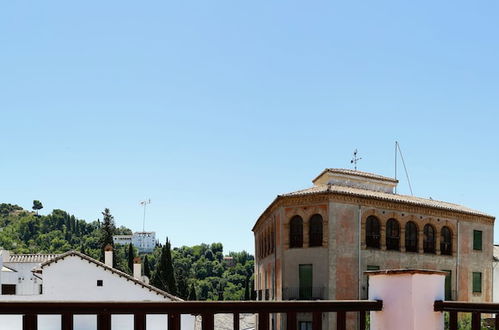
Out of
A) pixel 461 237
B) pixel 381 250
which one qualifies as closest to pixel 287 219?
pixel 381 250

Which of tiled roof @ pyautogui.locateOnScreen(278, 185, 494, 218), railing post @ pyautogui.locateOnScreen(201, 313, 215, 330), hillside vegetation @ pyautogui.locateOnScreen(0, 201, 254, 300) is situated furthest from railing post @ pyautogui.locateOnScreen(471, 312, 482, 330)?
hillside vegetation @ pyautogui.locateOnScreen(0, 201, 254, 300)

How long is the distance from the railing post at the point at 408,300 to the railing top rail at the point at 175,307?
20 centimetres

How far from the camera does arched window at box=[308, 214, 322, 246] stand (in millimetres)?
25250

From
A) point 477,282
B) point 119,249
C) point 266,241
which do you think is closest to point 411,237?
point 477,282

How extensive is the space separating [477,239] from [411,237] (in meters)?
5.12

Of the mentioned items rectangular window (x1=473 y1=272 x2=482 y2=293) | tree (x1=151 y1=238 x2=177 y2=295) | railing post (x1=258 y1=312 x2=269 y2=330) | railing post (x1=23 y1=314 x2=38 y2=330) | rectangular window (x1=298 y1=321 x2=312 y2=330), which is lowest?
tree (x1=151 y1=238 x2=177 y2=295)

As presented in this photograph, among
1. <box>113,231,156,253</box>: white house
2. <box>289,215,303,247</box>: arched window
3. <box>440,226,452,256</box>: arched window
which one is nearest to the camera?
<box>289,215,303,247</box>: arched window

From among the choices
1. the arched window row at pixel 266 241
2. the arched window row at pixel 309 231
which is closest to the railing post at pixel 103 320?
the arched window row at pixel 309 231

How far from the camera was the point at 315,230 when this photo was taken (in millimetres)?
25406

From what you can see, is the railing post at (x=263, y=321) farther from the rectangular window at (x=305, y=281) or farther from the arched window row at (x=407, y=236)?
the arched window row at (x=407, y=236)

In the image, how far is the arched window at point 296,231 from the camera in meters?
25.8

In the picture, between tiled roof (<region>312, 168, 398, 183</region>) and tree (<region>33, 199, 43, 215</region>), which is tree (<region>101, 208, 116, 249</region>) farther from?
tree (<region>33, 199, 43, 215</region>)

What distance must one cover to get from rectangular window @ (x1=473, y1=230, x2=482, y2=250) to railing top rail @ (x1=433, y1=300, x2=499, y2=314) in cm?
2751

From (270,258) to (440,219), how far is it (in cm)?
957
